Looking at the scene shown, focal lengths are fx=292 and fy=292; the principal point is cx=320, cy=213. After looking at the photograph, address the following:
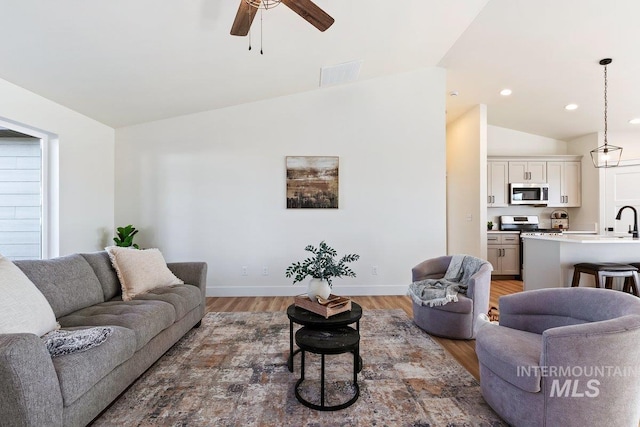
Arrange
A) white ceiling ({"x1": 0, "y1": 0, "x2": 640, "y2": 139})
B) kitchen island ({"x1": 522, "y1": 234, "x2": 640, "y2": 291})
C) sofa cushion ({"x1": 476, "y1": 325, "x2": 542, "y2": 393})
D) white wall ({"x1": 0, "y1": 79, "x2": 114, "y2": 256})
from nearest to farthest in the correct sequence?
sofa cushion ({"x1": 476, "y1": 325, "x2": 542, "y2": 393}) < white ceiling ({"x1": 0, "y1": 0, "x2": 640, "y2": 139}) < white wall ({"x1": 0, "y1": 79, "x2": 114, "y2": 256}) < kitchen island ({"x1": 522, "y1": 234, "x2": 640, "y2": 291})

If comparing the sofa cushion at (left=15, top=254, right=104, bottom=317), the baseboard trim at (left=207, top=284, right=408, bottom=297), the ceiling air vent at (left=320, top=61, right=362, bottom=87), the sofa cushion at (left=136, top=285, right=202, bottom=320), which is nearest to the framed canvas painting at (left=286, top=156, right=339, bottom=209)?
the ceiling air vent at (left=320, top=61, right=362, bottom=87)

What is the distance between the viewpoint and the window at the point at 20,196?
3.08m

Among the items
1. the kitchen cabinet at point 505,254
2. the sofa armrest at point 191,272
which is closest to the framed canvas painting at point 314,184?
the sofa armrest at point 191,272

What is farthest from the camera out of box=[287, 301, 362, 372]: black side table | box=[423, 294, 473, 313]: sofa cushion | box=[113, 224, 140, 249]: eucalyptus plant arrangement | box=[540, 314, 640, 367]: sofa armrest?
box=[113, 224, 140, 249]: eucalyptus plant arrangement

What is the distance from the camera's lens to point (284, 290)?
433cm

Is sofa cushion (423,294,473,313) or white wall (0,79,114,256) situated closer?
sofa cushion (423,294,473,313)

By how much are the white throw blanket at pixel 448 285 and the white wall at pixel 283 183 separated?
3.70ft

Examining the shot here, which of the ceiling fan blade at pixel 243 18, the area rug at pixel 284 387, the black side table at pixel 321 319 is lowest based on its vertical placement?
the area rug at pixel 284 387

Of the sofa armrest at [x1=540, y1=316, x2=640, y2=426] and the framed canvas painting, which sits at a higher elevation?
the framed canvas painting

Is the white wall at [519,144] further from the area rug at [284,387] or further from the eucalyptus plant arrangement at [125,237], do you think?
the eucalyptus plant arrangement at [125,237]

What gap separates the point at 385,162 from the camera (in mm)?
4379

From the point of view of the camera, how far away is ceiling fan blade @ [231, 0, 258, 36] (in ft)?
6.30

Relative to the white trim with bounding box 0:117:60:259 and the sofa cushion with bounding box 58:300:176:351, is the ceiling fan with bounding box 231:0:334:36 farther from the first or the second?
the white trim with bounding box 0:117:60:259

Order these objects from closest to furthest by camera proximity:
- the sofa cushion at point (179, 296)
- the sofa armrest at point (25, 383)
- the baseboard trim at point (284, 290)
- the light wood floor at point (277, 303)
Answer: the sofa armrest at point (25, 383) < the sofa cushion at point (179, 296) < the light wood floor at point (277, 303) < the baseboard trim at point (284, 290)
